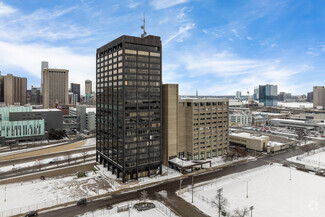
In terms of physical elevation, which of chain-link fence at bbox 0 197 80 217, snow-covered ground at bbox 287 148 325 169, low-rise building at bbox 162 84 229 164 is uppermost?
low-rise building at bbox 162 84 229 164

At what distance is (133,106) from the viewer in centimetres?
7912

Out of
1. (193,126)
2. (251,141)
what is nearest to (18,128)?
(193,126)

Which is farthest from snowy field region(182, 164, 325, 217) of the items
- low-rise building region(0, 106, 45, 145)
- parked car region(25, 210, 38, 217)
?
low-rise building region(0, 106, 45, 145)

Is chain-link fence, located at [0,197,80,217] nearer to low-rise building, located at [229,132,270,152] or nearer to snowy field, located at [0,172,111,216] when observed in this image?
snowy field, located at [0,172,111,216]

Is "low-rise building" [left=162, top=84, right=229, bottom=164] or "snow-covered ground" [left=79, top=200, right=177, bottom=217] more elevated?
"low-rise building" [left=162, top=84, right=229, bottom=164]

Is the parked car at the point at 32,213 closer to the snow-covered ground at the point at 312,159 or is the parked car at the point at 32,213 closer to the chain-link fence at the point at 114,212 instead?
the chain-link fence at the point at 114,212

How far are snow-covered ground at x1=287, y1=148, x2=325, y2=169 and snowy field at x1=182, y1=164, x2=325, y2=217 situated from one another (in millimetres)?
18277

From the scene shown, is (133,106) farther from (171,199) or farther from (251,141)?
(251,141)

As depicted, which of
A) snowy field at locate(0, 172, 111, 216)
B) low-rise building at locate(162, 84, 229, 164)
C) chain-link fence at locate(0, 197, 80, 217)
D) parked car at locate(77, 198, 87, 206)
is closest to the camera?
chain-link fence at locate(0, 197, 80, 217)

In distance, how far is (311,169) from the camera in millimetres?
93688

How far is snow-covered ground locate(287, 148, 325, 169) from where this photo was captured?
100 metres

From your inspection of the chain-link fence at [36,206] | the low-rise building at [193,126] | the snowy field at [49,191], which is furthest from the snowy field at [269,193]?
the chain-link fence at [36,206]

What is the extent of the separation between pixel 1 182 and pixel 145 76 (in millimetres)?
66763

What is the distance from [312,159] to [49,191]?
121 meters
